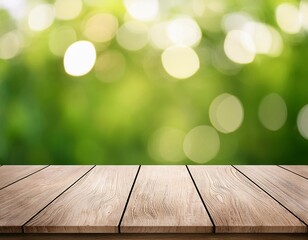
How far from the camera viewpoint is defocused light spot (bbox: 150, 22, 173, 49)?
156 cm

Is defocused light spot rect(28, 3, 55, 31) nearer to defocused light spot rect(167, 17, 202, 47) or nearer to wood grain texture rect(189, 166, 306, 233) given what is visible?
defocused light spot rect(167, 17, 202, 47)

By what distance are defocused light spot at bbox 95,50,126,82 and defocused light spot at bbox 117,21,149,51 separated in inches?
1.9

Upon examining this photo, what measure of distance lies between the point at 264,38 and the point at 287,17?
0.38ft

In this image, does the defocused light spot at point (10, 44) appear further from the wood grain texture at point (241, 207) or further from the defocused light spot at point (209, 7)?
the wood grain texture at point (241, 207)

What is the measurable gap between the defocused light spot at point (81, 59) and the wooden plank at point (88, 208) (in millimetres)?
454

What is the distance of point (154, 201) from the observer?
98 centimetres

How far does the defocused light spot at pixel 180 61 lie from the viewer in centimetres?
155

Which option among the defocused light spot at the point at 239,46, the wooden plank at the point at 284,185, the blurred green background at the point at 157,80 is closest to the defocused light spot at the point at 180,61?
the blurred green background at the point at 157,80

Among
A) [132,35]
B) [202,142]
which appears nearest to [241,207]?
[202,142]

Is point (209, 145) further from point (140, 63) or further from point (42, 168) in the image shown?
point (42, 168)

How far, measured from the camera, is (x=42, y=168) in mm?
1471

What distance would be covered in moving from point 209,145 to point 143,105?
0.95ft

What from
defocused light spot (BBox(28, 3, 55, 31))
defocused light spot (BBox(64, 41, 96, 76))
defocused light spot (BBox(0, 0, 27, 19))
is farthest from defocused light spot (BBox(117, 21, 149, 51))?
defocused light spot (BBox(0, 0, 27, 19))

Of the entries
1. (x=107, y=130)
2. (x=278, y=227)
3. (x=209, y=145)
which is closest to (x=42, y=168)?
(x=107, y=130)
